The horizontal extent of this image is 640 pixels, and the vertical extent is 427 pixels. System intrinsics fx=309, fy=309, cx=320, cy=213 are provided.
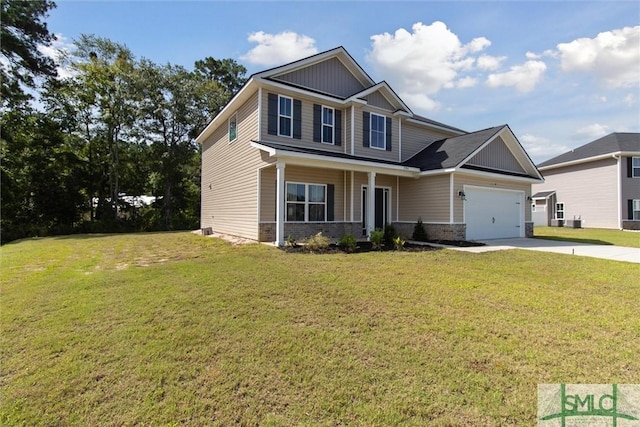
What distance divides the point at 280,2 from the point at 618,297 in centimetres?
1095

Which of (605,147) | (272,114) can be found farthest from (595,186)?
(272,114)

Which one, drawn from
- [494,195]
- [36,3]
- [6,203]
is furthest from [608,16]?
[6,203]

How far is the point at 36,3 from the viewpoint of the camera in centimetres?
1652

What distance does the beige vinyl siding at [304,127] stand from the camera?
37.2 feet

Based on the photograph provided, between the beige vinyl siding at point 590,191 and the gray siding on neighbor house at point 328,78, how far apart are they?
67.7 feet

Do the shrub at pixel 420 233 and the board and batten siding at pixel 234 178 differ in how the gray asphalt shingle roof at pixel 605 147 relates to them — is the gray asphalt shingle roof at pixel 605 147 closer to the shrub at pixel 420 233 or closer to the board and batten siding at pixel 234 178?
the shrub at pixel 420 233

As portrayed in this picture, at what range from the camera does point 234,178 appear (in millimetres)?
13773

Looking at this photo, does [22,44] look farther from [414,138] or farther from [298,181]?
[414,138]

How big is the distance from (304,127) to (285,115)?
0.91m

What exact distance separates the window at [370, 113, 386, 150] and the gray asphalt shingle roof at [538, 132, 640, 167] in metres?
19.1

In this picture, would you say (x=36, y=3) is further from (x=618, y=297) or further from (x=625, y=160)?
(x=625, y=160)

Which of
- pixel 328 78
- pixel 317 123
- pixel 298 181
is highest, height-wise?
pixel 328 78

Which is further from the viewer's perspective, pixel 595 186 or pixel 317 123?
pixel 595 186

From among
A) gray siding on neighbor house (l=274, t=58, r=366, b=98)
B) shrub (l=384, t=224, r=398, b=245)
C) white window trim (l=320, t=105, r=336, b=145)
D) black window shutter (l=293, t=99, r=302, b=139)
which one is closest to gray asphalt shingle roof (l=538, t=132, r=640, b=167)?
gray siding on neighbor house (l=274, t=58, r=366, b=98)
